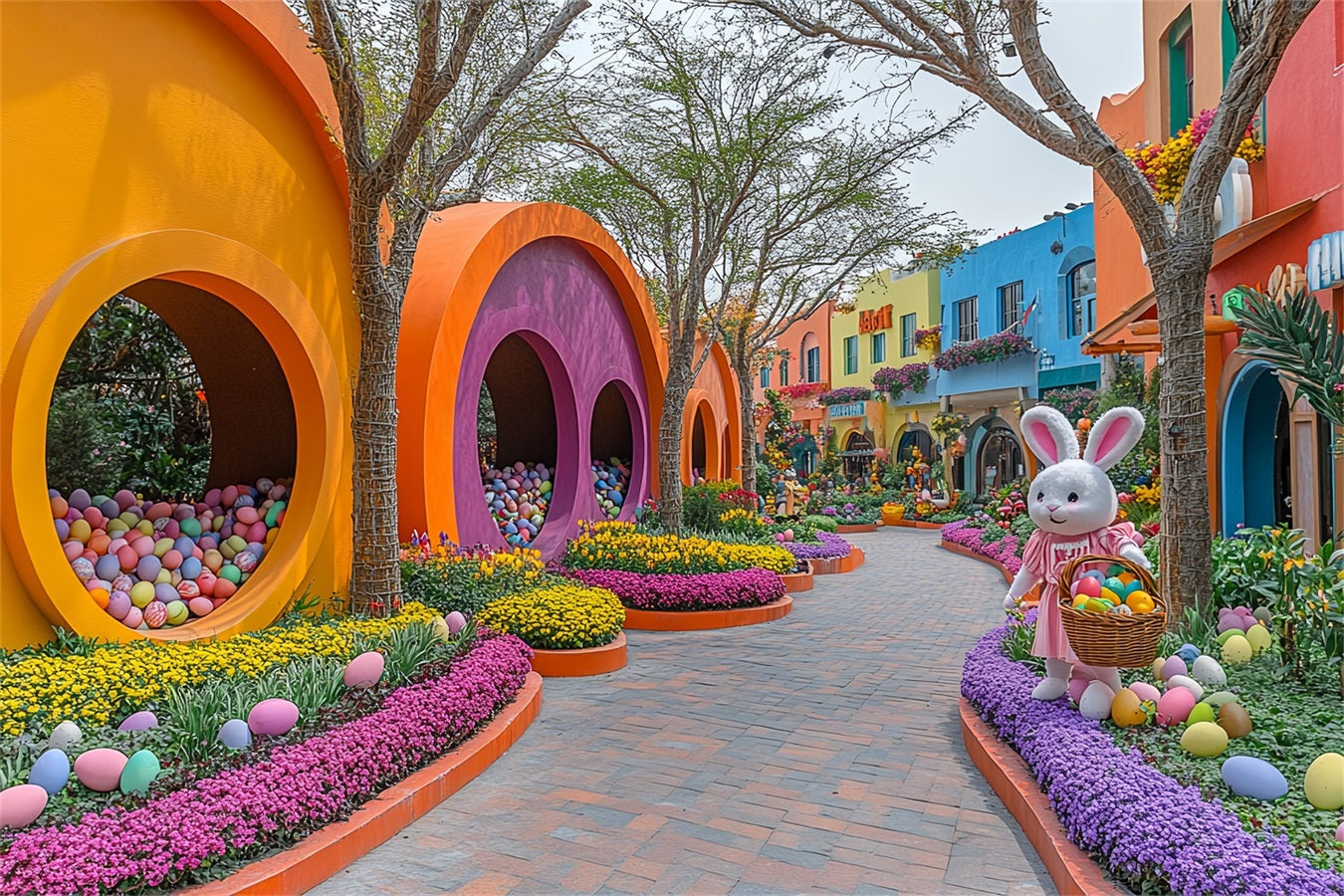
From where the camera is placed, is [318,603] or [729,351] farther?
[729,351]

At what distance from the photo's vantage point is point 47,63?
511cm

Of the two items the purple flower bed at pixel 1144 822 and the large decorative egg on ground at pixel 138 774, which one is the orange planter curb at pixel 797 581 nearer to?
the purple flower bed at pixel 1144 822

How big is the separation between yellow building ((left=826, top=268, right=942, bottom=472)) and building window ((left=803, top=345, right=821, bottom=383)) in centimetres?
148

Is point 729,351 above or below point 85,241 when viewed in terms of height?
above

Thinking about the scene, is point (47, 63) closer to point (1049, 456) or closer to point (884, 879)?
point (884, 879)

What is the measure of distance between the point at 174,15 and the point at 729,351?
48.7 feet

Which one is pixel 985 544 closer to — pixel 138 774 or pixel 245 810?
pixel 245 810

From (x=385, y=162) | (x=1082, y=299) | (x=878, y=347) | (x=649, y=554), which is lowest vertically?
(x=649, y=554)

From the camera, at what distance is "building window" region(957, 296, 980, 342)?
26.4 meters

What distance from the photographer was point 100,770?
3689 mm

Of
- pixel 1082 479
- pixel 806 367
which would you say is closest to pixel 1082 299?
pixel 806 367

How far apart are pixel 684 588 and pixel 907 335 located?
2224cm

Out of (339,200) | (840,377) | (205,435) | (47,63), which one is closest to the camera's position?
(47,63)

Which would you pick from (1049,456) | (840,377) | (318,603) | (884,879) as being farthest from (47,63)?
(840,377)
